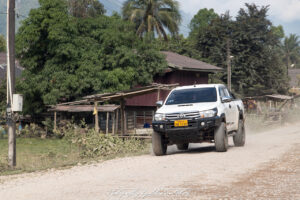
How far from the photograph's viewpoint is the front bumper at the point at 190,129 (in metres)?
12.6

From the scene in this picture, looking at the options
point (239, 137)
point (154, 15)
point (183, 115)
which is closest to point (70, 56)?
point (239, 137)

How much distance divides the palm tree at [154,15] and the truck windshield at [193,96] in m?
34.5

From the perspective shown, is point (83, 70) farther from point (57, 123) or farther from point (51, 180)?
point (51, 180)

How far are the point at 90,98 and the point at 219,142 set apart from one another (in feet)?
28.2

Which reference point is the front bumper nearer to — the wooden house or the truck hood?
the truck hood

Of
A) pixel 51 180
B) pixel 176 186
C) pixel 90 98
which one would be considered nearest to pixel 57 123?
pixel 90 98

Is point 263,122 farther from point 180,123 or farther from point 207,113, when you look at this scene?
point 180,123

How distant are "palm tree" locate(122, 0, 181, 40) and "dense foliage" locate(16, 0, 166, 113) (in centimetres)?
1771

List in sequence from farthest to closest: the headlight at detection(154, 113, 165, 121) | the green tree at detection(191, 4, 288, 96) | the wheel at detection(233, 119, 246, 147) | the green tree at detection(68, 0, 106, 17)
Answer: the green tree at detection(191, 4, 288, 96), the green tree at detection(68, 0, 106, 17), the wheel at detection(233, 119, 246, 147), the headlight at detection(154, 113, 165, 121)

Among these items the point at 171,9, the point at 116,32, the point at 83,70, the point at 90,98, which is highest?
the point at 171,9

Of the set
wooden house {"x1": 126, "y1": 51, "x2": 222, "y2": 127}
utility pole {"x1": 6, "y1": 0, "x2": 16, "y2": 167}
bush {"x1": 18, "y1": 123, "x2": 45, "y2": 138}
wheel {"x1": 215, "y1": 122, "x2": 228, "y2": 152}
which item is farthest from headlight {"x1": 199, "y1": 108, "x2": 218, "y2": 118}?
bush {"x1": 18, "y1": 123, "x2": 45, "y2": 138}

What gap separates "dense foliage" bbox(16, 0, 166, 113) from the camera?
28.9 m

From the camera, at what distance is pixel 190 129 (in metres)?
12.6

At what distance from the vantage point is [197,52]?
169 feet
